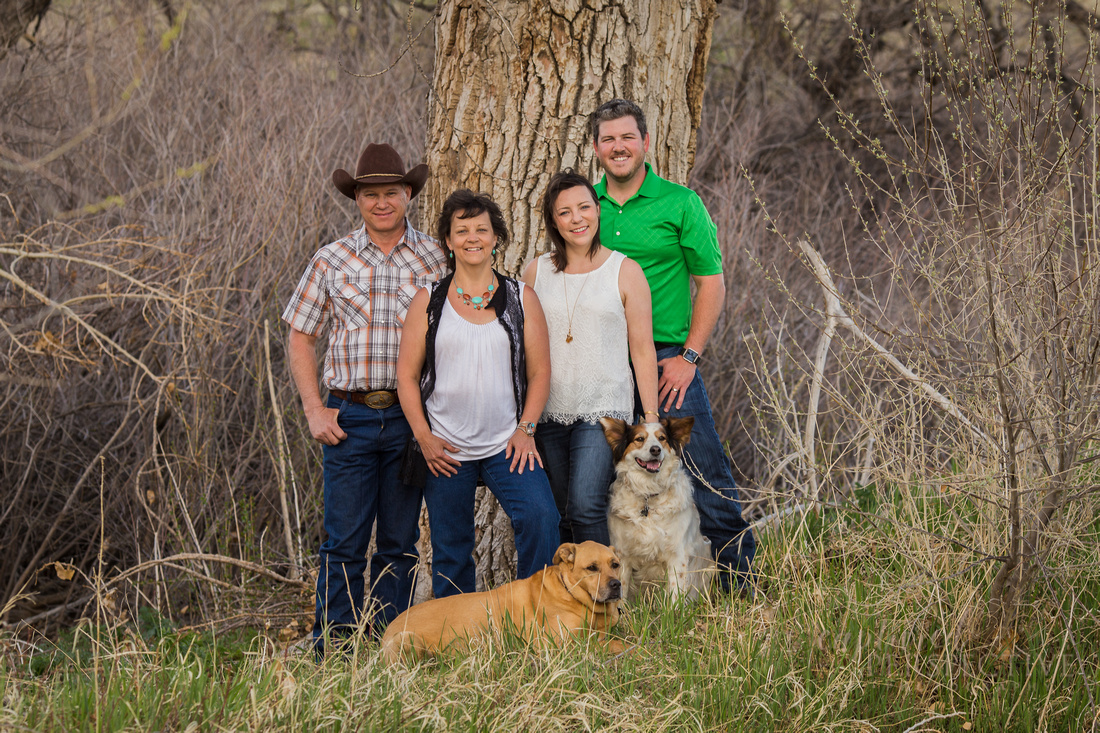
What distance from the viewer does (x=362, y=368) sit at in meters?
4.06

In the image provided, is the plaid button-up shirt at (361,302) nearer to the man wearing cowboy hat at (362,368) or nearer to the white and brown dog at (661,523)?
the man wearing cowboy hat at (362,368)

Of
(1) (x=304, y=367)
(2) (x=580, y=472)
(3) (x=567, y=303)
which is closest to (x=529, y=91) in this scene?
(3) (x=567, y=303)

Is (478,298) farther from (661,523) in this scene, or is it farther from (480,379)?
(661,523)

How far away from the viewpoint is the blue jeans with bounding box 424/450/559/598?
153 inches

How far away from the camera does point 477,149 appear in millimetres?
4793

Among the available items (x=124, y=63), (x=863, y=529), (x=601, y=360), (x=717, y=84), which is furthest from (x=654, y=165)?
(x=717, y=84)

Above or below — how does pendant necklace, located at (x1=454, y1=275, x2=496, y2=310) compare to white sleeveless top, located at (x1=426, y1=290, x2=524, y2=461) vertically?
above

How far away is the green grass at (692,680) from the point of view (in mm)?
2877

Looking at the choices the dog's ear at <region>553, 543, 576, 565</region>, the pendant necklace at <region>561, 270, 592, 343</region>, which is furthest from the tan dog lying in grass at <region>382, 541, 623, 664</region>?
the pendant necklace at <region>561, 270, 592, 343</region>

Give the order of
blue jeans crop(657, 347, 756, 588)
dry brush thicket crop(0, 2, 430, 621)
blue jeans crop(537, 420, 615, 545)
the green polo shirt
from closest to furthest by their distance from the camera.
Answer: blue jeans crop(537, 420, 615, 545) < the green polo shirt < blue jeans crop(657, 347, 756, 588) < dry brush thicket crop(0, 2, 430, 621)

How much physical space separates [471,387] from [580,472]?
62 cm

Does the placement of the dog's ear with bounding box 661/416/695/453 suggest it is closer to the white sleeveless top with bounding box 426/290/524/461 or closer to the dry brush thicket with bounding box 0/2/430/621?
the white sleeveless top with bounding box 426/290/524/461

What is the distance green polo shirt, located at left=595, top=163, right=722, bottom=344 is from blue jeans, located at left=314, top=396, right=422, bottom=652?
1.27 metres

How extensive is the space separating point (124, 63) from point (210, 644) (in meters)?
7.03
